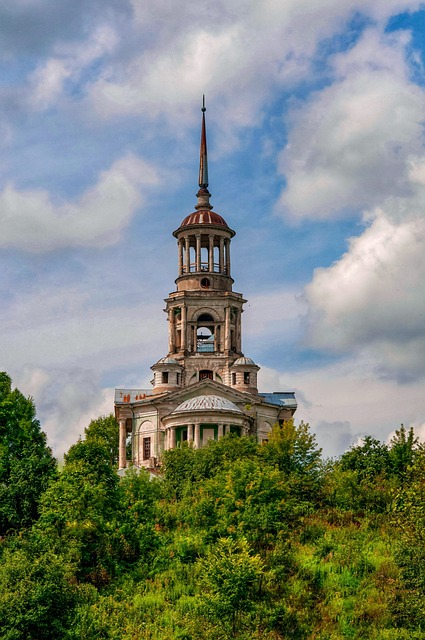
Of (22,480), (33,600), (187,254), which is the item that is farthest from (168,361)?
(33,600)

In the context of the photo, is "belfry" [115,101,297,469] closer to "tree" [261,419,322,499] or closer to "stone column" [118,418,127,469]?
"stone column" [118,418,127,469]

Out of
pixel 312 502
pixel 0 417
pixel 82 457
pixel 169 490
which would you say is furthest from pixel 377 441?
pixel 0 417

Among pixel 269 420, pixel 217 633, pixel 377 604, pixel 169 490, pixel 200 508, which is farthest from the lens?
pixel 269 420

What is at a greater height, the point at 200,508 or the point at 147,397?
the point at 147,397

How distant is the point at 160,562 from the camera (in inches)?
1804

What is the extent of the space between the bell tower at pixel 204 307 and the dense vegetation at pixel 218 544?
1825cm

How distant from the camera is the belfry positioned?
230 ft

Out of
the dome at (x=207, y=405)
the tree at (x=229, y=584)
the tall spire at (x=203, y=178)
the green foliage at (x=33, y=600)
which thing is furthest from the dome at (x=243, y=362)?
the green foliage at (x=33, y=600)

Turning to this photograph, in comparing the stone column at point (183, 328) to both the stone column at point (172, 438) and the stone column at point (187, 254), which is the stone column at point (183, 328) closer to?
the stone column at point (187, 254)

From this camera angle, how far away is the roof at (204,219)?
7988cm

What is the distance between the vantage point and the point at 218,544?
44.4 metres

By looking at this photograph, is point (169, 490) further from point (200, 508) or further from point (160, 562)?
point (160, 562)

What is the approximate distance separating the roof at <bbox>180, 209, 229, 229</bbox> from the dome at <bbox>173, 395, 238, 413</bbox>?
15367 millimetres

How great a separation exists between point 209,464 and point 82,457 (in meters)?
8.06
